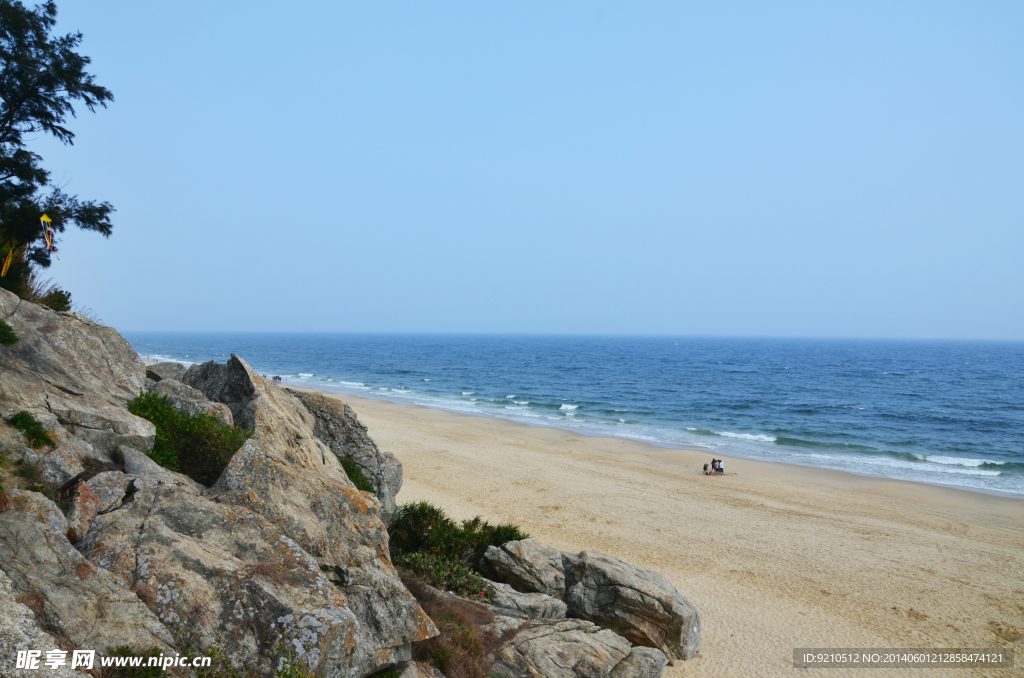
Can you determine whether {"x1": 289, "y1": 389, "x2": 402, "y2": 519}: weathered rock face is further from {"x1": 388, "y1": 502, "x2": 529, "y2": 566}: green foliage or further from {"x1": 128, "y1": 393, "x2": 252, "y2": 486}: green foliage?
{"x1": 128, "y1": 393, "x2": 252, "y2": 486}: green foliage

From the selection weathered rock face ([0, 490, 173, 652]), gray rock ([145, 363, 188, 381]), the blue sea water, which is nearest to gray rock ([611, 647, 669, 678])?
weathered rock face ([0, 490, 173, 652])

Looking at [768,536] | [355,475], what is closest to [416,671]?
[355,475]

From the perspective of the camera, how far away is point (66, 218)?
1486 centimetres

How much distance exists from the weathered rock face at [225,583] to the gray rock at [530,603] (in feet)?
15.1

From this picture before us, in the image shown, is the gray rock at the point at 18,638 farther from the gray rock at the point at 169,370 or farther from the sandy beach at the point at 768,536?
the sandy beach at the point at 768,536

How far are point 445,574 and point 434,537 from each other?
4.13ft

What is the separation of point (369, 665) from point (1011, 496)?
1315 inches

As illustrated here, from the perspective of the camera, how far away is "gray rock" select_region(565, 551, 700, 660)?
1069 centimetres

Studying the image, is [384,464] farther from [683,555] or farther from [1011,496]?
[1011,496]

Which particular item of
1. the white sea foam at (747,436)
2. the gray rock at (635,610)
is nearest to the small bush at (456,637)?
the gray rock at (635,610)

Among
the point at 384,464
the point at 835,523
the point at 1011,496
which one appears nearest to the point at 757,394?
the point at 1011,496

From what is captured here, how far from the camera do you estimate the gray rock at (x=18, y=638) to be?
150 inches

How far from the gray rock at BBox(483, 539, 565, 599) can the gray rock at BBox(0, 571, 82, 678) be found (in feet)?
27.1

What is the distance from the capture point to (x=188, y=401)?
9.41m
